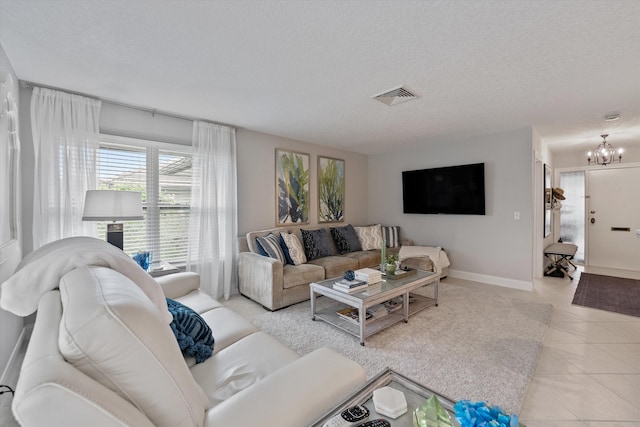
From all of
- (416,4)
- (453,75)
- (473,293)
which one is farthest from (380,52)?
(473,293)

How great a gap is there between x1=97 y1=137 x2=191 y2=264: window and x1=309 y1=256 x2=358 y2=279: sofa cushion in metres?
1.82

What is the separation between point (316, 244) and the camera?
424 centimetres

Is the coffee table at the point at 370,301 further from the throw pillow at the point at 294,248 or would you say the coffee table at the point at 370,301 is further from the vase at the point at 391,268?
the throw pillow at the point at 294,248

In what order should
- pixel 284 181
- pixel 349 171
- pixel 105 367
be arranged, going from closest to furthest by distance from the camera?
pixel 105 367 < pixel 284 181 < pixel 349 171

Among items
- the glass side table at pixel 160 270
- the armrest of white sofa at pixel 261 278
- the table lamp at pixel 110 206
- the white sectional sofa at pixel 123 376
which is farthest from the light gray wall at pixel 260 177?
the white sectional sofa at pixel 123 376

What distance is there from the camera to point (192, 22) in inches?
67.7

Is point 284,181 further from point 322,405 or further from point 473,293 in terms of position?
point 322,405

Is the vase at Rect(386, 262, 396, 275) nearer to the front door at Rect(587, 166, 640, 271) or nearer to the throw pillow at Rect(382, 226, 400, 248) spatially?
the throw pillow at Rect(382, 226, 400, 248)

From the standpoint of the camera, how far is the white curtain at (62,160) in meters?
2.58

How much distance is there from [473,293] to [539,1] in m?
3.38

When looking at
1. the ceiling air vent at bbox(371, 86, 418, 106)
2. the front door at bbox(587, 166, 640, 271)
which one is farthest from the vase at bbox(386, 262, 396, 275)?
the front door at bbox(587, 166, 640, 271)

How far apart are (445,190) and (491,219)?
835 mm

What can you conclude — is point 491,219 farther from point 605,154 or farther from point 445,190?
point 605,154

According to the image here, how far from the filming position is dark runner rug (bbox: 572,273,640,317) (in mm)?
3362
